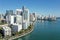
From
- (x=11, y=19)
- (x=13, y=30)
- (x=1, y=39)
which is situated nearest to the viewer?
(x=1, y=39)

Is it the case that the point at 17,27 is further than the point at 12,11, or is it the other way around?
the point at 12,11

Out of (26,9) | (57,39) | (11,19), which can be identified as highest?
(26,9)

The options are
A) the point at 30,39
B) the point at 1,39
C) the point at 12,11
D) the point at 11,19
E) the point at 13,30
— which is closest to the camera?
the point at 1,39

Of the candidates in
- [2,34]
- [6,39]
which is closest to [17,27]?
[2,34]

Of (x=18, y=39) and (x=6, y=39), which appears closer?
(x=6, y=39)

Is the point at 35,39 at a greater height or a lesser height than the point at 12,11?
lesser

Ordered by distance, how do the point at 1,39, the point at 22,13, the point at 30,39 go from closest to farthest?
the point at 1,39 → the point at 30,39 → the point at 22,13

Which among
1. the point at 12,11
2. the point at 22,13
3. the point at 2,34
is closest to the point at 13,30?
the point at 2,34

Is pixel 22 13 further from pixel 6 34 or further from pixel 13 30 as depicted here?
pixel 6 34

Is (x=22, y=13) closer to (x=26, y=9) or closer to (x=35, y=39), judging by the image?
(x=26, y=9)
